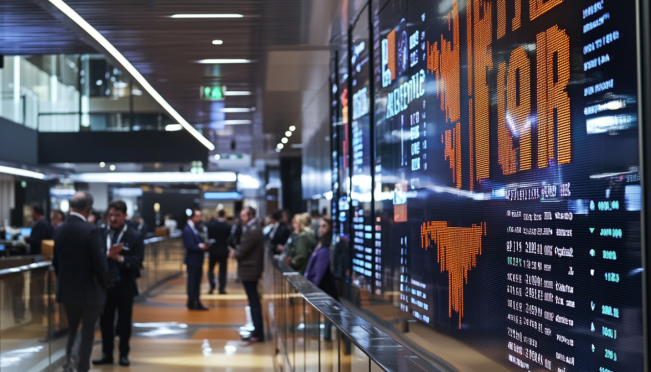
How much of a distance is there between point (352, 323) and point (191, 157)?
15998 mm

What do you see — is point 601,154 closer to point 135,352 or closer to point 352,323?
point 352,323

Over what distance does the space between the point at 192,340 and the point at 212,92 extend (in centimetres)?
358

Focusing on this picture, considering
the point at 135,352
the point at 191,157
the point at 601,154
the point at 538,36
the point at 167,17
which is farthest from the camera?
the point at 191,157

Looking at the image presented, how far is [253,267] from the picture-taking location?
384 inches


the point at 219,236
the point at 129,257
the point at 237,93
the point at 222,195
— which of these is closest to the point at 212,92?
the point at 237,93

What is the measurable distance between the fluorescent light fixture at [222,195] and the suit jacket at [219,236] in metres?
23.7

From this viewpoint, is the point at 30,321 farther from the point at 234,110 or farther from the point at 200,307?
the point at 234,110

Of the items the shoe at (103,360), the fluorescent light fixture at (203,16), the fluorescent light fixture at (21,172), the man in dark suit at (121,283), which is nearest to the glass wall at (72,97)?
the fluorescent light fixture at (21,172)

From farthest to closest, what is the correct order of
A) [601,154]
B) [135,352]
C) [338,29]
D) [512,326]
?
1. [135,352]
2. [338,29]
3. [512,326]
4. [601,154]

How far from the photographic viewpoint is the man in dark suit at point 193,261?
1334 centimetres

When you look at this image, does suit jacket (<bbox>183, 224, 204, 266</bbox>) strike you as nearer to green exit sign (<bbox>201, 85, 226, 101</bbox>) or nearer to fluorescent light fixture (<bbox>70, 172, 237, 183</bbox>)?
green exit sign (<bbox>201, 85, 226, 101</bbox>)

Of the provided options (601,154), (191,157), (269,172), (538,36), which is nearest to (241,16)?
(538,36)

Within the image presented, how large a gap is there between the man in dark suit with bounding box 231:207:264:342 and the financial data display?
2.98 metres

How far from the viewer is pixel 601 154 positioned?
2119 mm
